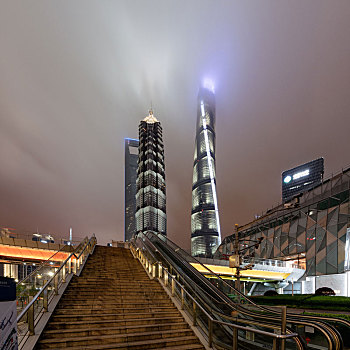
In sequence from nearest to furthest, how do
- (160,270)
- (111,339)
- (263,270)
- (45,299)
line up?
(111,339)
(45,299)
(160,270)
(263,270)

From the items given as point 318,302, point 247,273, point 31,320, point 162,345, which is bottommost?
point 247,273

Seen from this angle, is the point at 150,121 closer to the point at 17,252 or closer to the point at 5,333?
the point at 17,252

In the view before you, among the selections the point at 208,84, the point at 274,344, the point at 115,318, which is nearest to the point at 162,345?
the point at 115,318

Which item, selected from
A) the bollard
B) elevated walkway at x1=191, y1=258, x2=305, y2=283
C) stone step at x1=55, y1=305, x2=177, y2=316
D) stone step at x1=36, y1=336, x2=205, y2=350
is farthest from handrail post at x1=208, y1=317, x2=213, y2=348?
elevated walkway at x1=191, y1=258, x2=305, y2=283

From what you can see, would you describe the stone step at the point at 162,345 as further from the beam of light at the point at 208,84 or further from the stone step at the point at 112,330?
the beam of light at the point at 208,84

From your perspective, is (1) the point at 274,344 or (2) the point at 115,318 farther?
(2) the point at 115,318

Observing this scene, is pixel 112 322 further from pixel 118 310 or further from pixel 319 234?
pixel 319 234
